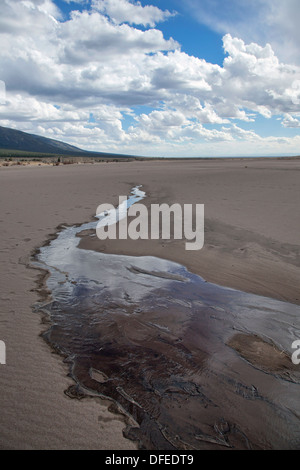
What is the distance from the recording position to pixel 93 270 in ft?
24.1

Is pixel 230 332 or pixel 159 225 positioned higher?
pixel 159 225

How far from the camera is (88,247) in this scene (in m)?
9.05

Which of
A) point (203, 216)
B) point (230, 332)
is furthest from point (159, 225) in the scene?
point (230, 332)

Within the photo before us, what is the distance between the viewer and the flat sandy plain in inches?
119

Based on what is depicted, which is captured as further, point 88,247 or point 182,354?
point 88,247

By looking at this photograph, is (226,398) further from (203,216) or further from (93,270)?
(203,216)

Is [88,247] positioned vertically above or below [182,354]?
above

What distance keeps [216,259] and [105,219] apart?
5.88m

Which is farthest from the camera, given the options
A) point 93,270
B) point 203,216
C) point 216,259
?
point 203,216

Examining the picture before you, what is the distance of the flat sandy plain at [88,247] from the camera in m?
3.04

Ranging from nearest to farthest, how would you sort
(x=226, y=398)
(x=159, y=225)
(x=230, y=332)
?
(x=226, y=398)
(x=230, y=332)
(x=159, y=225)

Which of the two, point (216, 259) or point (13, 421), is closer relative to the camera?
point (13, 421)
